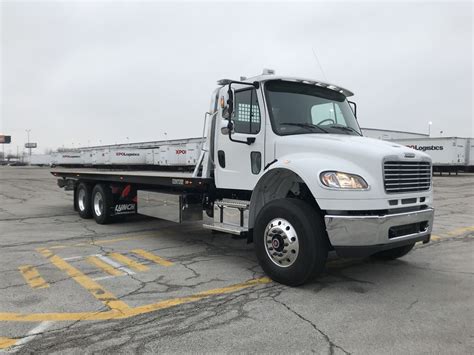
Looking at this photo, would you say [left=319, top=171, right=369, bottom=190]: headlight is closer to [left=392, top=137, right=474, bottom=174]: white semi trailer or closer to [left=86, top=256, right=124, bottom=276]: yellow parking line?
[left=86, top=256, right=124, bottom=276]: yellow parking line

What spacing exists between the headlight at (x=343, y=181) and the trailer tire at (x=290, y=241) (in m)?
0.44

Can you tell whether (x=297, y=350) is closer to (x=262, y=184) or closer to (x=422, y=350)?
(x=422, y=350)

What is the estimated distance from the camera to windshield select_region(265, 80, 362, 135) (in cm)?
568

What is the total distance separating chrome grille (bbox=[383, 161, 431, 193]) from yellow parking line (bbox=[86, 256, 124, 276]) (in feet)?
12.3

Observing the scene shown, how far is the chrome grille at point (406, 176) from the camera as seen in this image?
4741 mm

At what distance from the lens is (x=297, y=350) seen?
3344 millimetres

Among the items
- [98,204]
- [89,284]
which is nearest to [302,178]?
[89,284]

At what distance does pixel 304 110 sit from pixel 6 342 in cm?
455

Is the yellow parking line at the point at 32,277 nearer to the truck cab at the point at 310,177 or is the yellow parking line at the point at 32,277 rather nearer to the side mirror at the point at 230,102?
the truck cab at the point at 310,177

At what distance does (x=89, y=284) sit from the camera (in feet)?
16.8

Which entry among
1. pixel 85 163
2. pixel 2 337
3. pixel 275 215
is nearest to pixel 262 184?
pixel 275 215

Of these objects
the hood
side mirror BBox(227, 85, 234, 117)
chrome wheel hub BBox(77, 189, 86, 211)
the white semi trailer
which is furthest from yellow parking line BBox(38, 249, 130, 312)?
the white semi trailer

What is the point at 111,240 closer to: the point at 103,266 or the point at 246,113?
the point at 103,266

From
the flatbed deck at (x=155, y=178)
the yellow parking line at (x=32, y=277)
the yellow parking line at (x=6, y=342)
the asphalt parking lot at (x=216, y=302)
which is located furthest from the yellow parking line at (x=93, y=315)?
the flatbed deck at (x=155, y=178)
